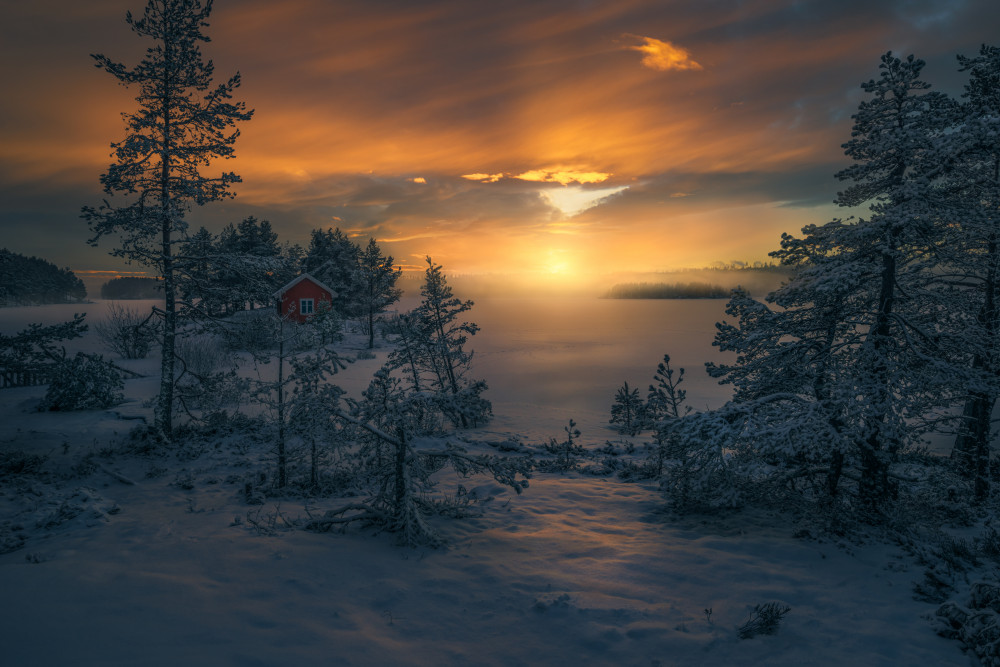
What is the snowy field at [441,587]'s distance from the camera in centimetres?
445

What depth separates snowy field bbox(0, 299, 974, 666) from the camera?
445 centimetres

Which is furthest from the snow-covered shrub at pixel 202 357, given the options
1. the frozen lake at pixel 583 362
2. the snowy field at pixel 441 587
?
the frozen lake at pixel 583 362

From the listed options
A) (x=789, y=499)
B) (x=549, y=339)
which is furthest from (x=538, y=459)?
(x=549, y=339)

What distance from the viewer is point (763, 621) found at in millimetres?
5258

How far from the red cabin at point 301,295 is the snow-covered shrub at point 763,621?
44.6 meters

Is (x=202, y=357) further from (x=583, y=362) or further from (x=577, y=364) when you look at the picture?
(x=583, y=362)

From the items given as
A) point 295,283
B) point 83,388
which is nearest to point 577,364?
point 295,283

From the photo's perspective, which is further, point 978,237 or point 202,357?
point 202,357

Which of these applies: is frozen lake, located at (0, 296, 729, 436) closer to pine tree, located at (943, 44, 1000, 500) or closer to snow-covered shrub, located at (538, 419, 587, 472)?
snow-covered shrub, located at (538, 419, 587, 472)

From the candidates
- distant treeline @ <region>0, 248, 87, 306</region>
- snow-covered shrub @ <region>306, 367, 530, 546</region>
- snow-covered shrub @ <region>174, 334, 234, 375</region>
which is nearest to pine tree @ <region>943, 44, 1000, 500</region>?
snow-covered shrub @ <region>306, 367, 530, 546</region>

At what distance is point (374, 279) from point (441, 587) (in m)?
44.5

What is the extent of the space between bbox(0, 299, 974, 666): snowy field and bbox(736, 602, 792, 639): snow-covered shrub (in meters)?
0.08

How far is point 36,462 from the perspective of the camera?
1101 cm

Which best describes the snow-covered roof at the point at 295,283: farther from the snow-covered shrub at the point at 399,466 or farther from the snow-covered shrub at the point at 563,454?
the snow-covered shrub at the point at 399,466
